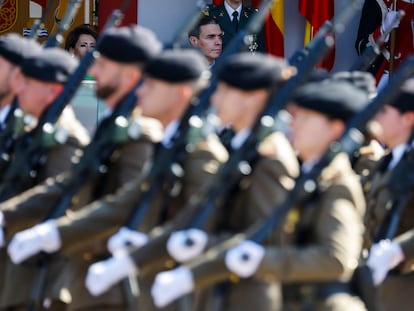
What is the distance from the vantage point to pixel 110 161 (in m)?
6.57

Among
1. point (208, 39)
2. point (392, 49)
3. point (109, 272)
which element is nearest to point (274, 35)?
point (392, 49)

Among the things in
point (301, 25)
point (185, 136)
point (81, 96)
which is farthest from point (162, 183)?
point (301, 25)

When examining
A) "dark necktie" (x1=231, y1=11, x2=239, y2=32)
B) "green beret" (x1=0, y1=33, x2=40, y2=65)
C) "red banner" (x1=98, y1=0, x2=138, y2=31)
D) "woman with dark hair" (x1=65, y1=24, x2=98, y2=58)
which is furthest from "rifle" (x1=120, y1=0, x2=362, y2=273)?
"red banner" (x1=98, y1=0, x2=138, y2=31)

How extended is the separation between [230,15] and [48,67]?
5643mm

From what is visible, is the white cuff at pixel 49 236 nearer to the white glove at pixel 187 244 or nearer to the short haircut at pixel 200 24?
the white glove at pixel 187 244

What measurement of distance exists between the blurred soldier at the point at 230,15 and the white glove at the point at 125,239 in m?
6.55

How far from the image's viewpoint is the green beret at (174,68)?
20.9ft

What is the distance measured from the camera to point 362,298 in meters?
6.02

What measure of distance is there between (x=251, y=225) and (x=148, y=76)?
3.41ft

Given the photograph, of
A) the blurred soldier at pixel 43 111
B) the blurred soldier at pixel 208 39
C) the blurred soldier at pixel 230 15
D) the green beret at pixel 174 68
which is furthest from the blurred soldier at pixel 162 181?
the blurred soldier at pixel 230 15

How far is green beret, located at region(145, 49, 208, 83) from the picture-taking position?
6375 millimetres

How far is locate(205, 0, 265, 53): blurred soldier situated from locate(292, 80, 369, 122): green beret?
265 inches

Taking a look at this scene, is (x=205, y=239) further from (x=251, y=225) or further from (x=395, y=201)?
(x=395, y=201)

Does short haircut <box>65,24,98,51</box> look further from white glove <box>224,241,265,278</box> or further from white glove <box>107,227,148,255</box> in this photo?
white glove <box>224,241,265,278</box>
